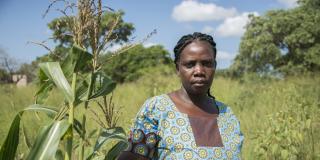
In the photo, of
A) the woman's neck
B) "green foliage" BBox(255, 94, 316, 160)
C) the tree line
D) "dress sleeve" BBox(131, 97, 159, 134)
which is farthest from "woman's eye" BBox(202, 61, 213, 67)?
the tree line

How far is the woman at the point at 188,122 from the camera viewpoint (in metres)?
1.63

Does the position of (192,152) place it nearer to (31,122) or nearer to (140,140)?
(140,140)

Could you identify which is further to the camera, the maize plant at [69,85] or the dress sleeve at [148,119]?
the dress sleeve at [148,119]

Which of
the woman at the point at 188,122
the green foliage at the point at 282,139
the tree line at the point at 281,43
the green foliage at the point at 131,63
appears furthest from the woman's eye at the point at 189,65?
the green foliage at the point at 131,63

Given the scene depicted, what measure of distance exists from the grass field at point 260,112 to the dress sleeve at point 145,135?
139 mm

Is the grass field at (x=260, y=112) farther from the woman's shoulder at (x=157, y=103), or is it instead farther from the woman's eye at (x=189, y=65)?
the woman's eye at (x=189, y=65)

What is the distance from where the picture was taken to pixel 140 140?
5.28 feet

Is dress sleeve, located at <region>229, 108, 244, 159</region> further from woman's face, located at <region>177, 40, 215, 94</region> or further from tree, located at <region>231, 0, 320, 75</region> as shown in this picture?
tree, located at <region>231, 0, 320, 75</region>

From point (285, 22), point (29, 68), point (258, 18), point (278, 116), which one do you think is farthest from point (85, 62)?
point (29, 68)

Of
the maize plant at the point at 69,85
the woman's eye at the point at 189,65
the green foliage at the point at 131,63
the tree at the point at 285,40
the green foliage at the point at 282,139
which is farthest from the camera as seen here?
the green foliage at the point at 131,63

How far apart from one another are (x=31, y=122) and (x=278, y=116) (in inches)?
143

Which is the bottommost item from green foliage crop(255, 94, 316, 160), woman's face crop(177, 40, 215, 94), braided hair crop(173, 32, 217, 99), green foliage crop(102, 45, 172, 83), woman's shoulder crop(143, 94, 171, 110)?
green foliage crop(255, 94, 316, 160)

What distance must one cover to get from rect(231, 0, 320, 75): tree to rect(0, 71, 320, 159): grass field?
17.6ft

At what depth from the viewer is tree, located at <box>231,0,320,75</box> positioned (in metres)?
14.6
